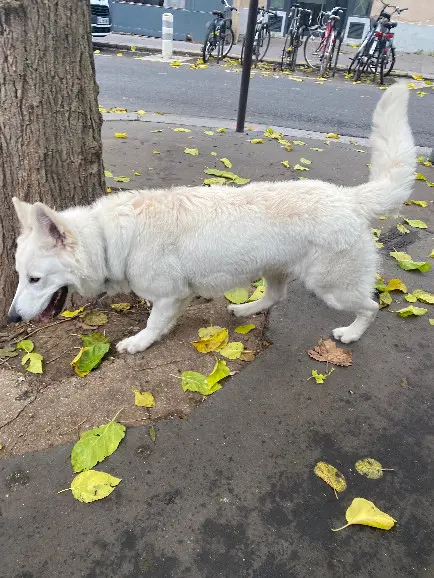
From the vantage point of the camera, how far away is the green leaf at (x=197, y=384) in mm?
2664

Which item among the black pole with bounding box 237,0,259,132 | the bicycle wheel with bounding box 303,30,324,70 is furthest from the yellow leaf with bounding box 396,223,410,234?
the bicycle wheel with bounding box 303,30,324,70

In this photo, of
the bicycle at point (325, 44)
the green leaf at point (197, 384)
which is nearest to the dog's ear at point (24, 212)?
the green leaf at point (197, 384)

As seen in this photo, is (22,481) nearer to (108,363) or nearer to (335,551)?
(108,363)

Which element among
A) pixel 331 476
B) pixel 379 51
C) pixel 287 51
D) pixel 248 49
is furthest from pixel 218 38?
pixel 331 476

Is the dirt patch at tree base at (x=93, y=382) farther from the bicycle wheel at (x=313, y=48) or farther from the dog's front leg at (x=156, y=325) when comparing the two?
the bicycle wheel at (x=313, y=48)

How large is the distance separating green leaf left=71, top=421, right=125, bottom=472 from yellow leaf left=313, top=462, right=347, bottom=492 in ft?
3.40

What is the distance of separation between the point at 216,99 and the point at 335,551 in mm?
9839

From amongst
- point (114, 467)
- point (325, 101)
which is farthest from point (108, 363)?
point (325, 101)

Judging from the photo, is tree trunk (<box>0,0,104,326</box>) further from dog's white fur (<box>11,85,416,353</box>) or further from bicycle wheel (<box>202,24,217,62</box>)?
bicycle wheel (<box>202,24,217,62</box>)

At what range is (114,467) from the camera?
2.19 meters

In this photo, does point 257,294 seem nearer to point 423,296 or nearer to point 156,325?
point 156,325

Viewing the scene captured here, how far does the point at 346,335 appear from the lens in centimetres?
314

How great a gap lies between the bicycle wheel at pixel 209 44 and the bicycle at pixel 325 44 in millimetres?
3115

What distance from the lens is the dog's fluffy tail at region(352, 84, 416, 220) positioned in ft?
8.91
